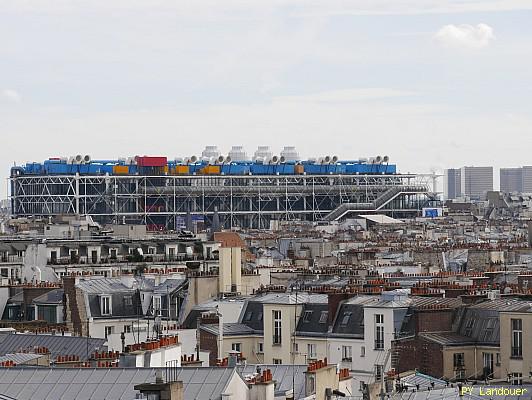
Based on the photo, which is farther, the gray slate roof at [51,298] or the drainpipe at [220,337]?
the gray slate roof at [51,298]

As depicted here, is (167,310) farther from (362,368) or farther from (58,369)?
(58,369)

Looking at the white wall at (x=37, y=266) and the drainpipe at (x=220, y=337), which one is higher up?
the white wall at (x=37, y=266)

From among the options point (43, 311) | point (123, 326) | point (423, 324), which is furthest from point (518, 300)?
point (43, 311)

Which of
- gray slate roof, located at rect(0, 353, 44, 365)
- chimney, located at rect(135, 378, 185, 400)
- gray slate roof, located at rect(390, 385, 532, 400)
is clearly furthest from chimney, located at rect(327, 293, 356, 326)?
chimney, located at rect(135, 378, 185, 400)

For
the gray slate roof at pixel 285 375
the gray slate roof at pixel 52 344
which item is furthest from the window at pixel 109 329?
the gray slate roof at pixel 285 375

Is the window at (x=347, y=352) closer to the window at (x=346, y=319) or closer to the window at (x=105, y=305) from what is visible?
the window at (x=346, y=319)
